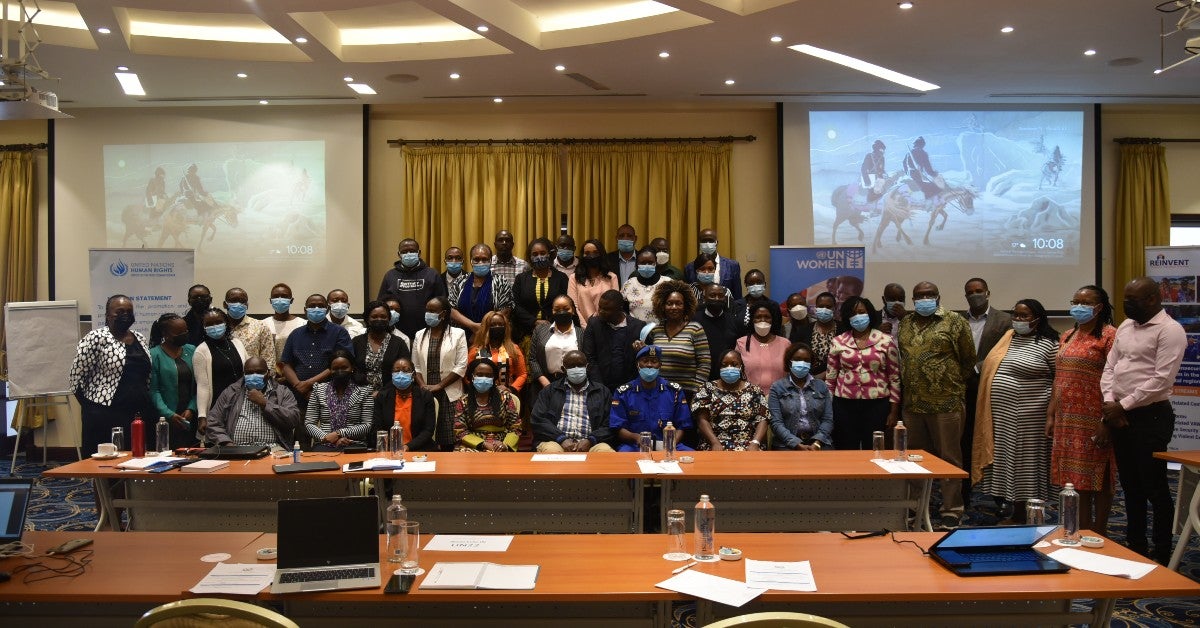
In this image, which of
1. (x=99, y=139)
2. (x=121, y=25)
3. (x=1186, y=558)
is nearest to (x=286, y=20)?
(x=121, y=25)

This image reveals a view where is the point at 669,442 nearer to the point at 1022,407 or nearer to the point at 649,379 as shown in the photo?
the point at 649,379

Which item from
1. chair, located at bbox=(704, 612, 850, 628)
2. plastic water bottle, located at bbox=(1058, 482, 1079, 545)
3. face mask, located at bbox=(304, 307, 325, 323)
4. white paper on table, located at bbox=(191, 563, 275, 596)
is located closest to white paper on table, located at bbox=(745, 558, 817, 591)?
chair, located at bbox=(704, 612, 850, 628)

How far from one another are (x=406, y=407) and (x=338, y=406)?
52 cm

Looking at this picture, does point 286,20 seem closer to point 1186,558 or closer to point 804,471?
point 804,471

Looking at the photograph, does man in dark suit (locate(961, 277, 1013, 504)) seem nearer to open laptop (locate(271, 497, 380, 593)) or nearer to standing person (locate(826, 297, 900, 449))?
standing person (locate(826, 297, 900, 449))

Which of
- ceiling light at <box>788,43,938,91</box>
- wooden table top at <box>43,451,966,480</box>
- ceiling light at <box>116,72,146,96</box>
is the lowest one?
wooden table top at <box>43,451,966,480</box>

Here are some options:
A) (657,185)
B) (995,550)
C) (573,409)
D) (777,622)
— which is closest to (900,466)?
(995,550)

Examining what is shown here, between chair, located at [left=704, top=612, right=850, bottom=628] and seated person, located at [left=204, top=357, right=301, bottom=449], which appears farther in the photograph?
seated person, located at [left=204, top=357, right=301, bottom=449]

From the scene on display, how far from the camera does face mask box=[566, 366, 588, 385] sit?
605cm

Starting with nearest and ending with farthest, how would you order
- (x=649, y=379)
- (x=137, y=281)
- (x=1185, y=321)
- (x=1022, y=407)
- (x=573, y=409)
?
(x=1022, y=407)
(x=649, y=379)
(x=573, y=409)
(x=1185, y=321)
(x=137, y=281)

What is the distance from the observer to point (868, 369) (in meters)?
6.28

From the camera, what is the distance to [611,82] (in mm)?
8086

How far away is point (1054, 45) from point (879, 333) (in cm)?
283

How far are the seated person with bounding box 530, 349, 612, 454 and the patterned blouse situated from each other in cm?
178
